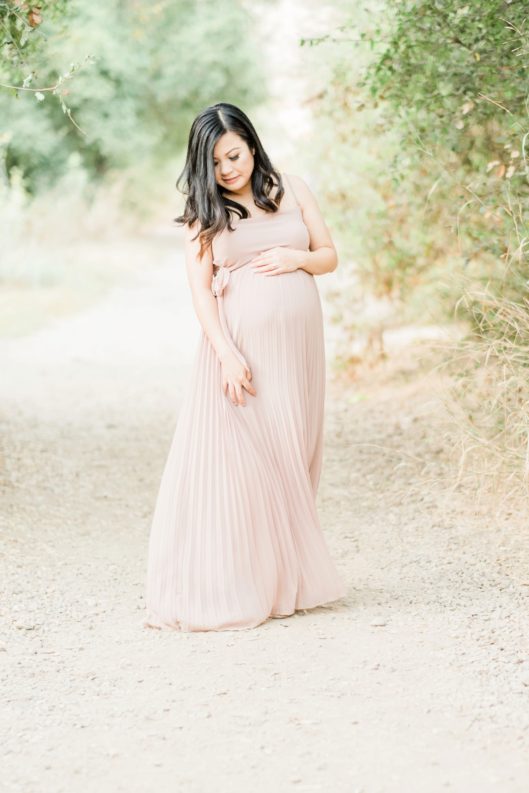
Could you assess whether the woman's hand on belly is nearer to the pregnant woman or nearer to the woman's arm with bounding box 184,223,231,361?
the pregnant woman

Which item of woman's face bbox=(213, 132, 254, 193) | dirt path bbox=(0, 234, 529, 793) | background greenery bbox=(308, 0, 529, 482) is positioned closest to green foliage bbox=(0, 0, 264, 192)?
background greenery bbox=(308, 0, 529, 482)

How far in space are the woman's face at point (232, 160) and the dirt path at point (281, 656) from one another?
1.80 metres

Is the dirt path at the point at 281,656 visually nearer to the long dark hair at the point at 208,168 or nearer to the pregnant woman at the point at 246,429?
the pregnant woman at the point at 246,429

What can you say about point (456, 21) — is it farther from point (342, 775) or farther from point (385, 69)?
point (342, 775)

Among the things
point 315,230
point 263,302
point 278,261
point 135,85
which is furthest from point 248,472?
point 135,85

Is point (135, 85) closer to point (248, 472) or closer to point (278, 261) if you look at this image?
point (278, 261)

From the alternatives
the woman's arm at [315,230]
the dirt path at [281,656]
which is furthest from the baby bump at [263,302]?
the dirt path at [281,656]

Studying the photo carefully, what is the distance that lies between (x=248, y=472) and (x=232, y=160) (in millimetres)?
1242

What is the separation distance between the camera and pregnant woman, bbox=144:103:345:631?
14.0ft

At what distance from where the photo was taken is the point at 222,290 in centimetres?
430

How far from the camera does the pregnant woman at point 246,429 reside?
4.26 meters

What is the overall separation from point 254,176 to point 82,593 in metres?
2.07

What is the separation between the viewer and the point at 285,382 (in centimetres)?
432

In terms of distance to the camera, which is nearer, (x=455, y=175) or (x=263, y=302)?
(x=263, y=302)
